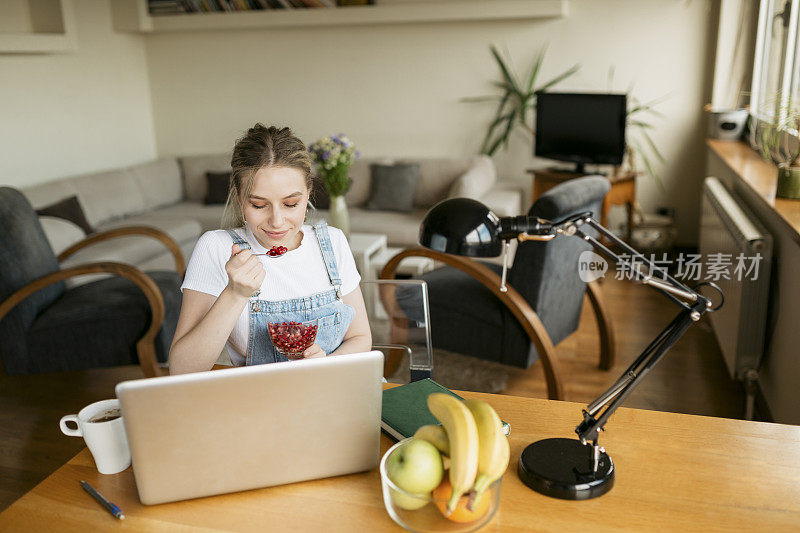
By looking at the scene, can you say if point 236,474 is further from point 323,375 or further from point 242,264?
point 242,264

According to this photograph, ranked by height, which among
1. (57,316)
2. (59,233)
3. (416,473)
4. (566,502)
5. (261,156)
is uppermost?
(261,156)

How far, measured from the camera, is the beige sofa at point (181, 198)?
165 inches

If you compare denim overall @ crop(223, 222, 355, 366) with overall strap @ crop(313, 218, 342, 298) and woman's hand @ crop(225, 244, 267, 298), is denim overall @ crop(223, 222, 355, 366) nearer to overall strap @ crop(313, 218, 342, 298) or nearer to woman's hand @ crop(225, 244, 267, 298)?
overall strap @ crop(313, 218, 342, 298)

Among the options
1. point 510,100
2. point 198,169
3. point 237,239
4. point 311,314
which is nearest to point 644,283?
point 311,314

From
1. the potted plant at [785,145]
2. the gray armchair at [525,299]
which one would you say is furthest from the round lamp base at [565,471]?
the potted plant at [785,145]

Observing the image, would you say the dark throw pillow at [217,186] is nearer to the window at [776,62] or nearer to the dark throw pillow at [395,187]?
the dark throw pillow at [395,187]

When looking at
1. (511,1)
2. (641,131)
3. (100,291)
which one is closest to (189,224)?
(100,291)

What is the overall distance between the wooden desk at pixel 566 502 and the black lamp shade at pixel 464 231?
14.8 inches

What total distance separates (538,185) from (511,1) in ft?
4.35

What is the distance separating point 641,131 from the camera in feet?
16.2

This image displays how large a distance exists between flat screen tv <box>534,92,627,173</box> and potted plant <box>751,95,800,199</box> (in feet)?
2.70

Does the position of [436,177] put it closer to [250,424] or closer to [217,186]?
[217,186]

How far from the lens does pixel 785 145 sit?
10.3 feet

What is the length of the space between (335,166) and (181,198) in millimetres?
2500
